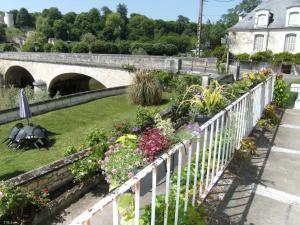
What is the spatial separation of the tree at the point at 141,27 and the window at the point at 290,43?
51372mm

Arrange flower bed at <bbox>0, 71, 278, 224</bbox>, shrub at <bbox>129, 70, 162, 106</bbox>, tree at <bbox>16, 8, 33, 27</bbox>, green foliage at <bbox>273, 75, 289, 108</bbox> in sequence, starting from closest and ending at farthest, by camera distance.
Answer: flower bed at <bbox>0, 71, 278, 224</bbox> < green foliage at <bbox>273, 75, 289, 108</bbox> < shrub at <bbox>129, 70, 162, 106</bbox> < tree at <bbox>16, 8, 33, 27</bbox>

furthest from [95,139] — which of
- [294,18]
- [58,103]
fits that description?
[294,18]

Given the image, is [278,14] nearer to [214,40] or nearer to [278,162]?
[214,40]

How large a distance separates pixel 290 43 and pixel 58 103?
22933 millimetres

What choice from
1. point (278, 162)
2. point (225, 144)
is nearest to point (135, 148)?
point (225, 144)

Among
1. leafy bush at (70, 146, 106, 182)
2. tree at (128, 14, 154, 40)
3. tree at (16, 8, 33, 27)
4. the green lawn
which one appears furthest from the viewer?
tree at (16, 8, 33, 27)

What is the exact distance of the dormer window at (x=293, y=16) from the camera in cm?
2606

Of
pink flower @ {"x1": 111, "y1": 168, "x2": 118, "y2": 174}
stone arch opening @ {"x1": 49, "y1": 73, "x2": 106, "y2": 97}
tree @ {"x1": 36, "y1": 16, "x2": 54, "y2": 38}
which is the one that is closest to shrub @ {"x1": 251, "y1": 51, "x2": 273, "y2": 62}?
stone arch opening @ {"x1": 49, "y1": 73, "x2": 106, "y2": 97}

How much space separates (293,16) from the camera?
2634cm

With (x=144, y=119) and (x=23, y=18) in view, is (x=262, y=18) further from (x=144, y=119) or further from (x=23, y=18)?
(x=23, y=18)

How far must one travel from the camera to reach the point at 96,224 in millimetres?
2486

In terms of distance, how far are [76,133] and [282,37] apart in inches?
955

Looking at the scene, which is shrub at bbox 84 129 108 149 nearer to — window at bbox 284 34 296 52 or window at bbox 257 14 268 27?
window at bbox 284 34 296 52

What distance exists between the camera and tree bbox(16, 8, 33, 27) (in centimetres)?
11234
